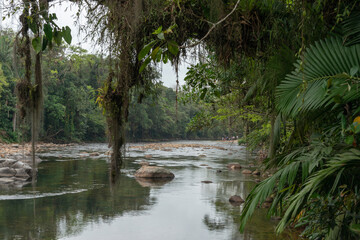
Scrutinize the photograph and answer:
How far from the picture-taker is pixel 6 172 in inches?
524

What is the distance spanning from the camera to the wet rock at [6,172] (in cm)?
1320

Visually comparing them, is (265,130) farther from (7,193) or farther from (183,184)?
(7,193)

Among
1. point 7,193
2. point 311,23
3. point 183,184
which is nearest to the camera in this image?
point 311,23

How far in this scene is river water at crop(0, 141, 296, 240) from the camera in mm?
7699

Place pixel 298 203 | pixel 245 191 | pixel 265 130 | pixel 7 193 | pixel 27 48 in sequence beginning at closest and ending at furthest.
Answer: pixel 298 203, pixel 27 48, pixel 265 130, pixel 7 193, pixel 245 191

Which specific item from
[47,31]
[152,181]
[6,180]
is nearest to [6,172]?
[6,180]

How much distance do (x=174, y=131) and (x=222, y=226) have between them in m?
43.9

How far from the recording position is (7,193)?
1098 centimetres

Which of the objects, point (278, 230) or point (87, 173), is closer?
point (278, 230)

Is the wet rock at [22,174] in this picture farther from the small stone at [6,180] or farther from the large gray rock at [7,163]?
the large gray rock at [7,163]

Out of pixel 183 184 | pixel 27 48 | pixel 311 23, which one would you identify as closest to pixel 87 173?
pixel 183 184

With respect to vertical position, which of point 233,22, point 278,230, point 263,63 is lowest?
point 278,230

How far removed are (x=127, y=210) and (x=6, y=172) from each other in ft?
20.0

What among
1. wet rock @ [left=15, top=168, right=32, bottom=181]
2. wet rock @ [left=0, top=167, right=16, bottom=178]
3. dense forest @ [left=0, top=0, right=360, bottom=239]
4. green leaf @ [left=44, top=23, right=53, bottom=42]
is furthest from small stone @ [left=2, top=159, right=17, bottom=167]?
green leaf @ [left=44, top=23, right=53, bottom=42]
